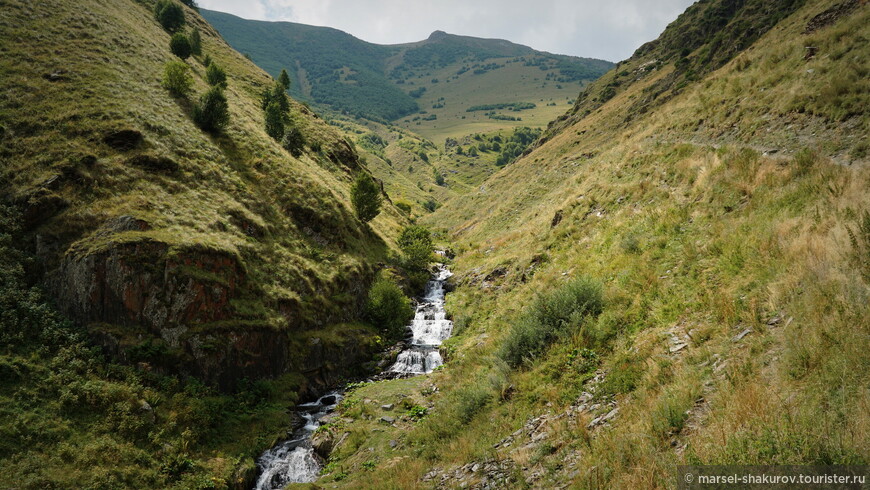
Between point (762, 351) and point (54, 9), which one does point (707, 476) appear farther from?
point (54, 9)

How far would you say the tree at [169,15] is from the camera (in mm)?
61469

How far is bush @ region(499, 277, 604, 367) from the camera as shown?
44.7ft

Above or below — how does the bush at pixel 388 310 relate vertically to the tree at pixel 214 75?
below

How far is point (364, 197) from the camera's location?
1670 inches

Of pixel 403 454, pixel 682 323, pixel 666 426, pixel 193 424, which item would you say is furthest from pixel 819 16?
pixel 193 424

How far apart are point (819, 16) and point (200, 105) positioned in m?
53.0

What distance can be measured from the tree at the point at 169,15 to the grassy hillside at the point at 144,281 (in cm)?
2742

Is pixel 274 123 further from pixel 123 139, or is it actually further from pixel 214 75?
pixel 123 139

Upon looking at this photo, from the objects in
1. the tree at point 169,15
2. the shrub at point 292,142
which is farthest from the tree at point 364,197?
the tree at point 169,15

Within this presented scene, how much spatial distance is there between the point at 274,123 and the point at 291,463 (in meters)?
41.9

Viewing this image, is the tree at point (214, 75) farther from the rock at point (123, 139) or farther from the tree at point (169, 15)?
the tree at point (169, 15)

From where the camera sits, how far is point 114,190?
Result: 2361 centimetres

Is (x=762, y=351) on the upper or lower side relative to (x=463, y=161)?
lower

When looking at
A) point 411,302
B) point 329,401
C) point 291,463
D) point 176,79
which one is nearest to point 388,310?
point 411,302
